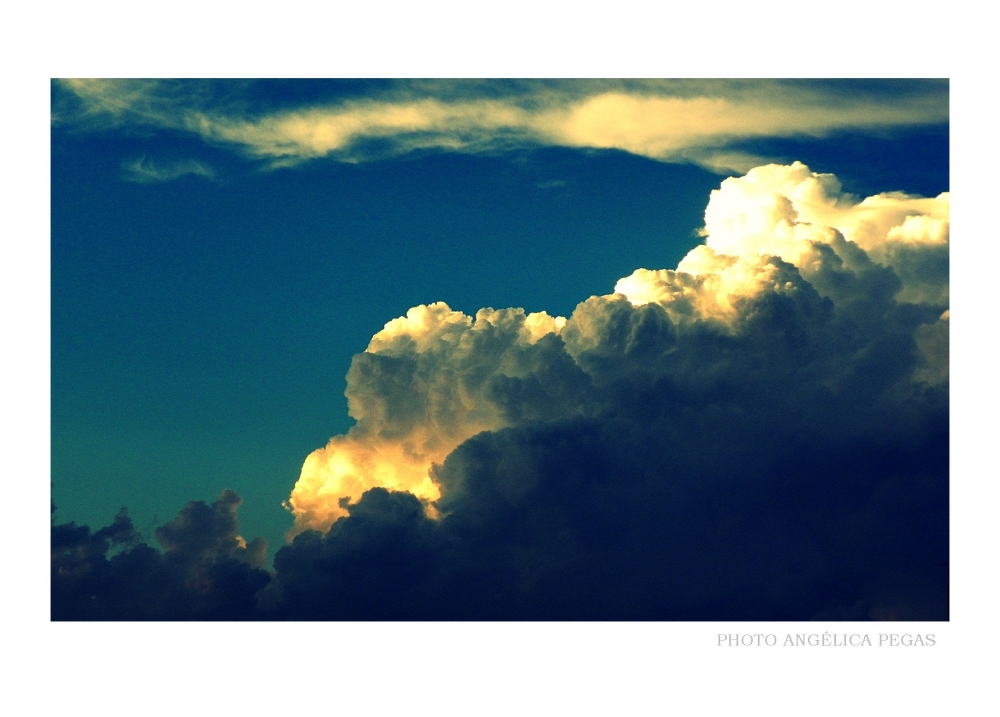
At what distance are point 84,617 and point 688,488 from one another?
1631 centimetres

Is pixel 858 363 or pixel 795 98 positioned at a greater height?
pixel 795 98

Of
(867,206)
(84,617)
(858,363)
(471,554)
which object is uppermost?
(867,206)

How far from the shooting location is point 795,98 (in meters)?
24.6

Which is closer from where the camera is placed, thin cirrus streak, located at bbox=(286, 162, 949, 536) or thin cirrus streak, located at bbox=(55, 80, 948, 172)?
thin cirrus streak, located at bbox=(55, 80, 948, 172)

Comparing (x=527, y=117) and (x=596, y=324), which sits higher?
(x=527, y=117)

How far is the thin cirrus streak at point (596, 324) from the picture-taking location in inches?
1002

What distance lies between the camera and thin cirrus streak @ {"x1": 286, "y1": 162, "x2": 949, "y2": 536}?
25453 millimetres

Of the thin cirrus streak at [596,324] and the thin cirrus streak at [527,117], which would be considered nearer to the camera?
the thin cirrus streak at [527,117]

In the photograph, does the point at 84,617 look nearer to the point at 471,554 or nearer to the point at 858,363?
the point at 471,554

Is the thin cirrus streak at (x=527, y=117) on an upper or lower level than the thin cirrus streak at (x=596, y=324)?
upper

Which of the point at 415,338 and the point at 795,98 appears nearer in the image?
the point at 795,98

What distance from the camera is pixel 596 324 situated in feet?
84.0

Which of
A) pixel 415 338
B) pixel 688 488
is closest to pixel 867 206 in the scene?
pixel 688 488

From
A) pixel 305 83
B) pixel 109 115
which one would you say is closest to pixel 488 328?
pixel 305 83
